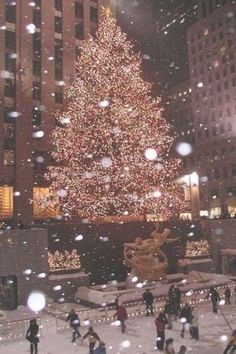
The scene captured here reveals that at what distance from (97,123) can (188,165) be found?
2512 inches

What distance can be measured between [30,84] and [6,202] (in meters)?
14.0

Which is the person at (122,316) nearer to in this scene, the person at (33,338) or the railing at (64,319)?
the railing at (64,319)

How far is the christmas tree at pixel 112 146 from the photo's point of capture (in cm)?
2994

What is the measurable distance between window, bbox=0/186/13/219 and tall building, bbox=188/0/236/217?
41.6 meters

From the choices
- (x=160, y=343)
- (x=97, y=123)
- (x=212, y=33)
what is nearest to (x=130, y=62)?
(x=97, y=123)

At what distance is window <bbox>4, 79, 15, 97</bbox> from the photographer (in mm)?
47375

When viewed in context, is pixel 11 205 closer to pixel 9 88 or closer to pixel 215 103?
pixel 9 88

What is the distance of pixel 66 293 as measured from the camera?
2298 centimetres

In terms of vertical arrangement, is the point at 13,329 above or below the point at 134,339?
above

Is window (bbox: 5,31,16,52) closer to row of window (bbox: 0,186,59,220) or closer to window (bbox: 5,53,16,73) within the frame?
window (bbox: 5,53,16,73)

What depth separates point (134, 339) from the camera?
15953mm

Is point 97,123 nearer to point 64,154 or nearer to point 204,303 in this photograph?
point 64,154

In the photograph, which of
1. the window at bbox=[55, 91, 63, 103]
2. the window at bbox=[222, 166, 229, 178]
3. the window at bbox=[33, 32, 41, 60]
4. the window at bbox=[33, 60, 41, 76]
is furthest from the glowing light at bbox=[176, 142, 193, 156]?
the window at bbox=[33, 32, 41, 60]

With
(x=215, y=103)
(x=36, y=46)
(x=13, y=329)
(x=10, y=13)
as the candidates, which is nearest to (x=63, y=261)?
(x=13, y=329)
